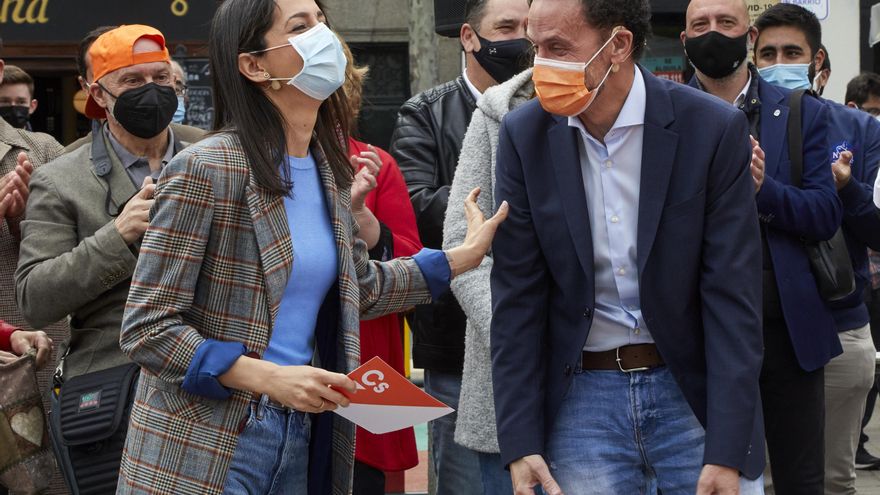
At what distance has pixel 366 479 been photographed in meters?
4.99

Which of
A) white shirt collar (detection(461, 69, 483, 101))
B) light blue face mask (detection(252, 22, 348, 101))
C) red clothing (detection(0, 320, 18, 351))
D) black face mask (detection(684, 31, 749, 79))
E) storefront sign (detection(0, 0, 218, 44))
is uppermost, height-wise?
light blue face mask (detection(252, 22, 348, 101))

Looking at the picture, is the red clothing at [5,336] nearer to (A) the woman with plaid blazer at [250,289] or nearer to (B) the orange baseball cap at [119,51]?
(B) the orange baseball cap at [119,51]

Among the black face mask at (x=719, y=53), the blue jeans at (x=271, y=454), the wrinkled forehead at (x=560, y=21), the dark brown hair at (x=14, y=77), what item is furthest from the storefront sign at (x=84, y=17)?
the blue jeans at (x=271, y=454)

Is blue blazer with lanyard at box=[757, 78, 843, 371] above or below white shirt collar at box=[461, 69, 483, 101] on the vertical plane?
below

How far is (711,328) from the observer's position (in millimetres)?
3359

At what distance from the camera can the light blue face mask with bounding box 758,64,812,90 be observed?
18.5 ft

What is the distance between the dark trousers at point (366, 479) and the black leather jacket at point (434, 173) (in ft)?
1.42

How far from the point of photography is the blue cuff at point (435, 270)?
3.69 metres

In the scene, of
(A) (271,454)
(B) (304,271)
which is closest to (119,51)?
(B) (304,271)

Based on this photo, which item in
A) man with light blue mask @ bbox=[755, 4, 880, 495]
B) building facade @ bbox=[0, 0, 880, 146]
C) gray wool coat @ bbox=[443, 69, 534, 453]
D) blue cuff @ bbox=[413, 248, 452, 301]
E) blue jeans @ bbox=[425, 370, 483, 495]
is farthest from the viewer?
building facade @ bbox=[0, 0, 880, 146]

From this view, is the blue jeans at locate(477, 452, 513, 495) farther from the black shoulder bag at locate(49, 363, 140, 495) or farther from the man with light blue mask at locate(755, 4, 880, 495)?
the man with light blue mask at locate(755, 4, 880, 495)

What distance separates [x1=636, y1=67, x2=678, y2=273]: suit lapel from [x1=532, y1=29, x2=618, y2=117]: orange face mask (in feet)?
0.53

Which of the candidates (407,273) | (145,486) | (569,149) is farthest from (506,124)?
(145,486)

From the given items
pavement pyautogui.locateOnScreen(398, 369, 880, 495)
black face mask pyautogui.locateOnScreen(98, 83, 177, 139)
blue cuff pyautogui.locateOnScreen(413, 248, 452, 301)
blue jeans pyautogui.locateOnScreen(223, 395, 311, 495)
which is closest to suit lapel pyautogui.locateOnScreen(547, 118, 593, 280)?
blue cuff pyautogui.locateOnScreen(413, 248, 452, 301)
